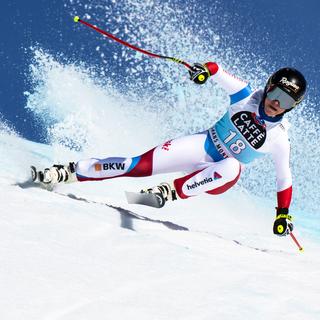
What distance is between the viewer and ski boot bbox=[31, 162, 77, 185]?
438 centimetres

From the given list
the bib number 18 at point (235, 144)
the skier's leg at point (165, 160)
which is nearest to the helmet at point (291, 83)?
the bib number 18 at point (235, 144)

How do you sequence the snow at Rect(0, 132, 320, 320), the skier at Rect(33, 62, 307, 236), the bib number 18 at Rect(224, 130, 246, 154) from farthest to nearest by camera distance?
the bib number 18 at Rect(224, 130, 246, 154) → the skier at Rect(33, 62, 307, 236) → the snow at Rect(0, 132, 320, 320)

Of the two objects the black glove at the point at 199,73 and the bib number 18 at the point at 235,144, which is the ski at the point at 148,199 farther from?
the black glove at the point at 199,73

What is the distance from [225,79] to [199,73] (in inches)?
8.9

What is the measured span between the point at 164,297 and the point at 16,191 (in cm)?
157

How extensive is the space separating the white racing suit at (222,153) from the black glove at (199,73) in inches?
2.1

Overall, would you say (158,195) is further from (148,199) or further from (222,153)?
(222,153)

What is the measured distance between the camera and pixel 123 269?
9.35ft

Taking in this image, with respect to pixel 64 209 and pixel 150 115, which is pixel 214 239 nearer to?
pixel 64 209

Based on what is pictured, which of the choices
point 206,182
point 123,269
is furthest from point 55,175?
point 123,269

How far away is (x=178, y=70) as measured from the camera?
857cm

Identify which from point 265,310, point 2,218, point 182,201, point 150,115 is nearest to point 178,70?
point 150,115

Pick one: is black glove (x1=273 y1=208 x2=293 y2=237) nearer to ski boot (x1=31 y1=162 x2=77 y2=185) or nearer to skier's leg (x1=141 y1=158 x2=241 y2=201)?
skier's leg (x1=141 y1=158 x2=241 y2=201)

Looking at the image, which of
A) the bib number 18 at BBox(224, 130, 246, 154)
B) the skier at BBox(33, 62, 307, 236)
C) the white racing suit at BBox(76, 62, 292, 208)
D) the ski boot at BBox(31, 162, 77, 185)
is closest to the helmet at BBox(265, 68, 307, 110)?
the skier at BBox(33, 62, 307, 236)
